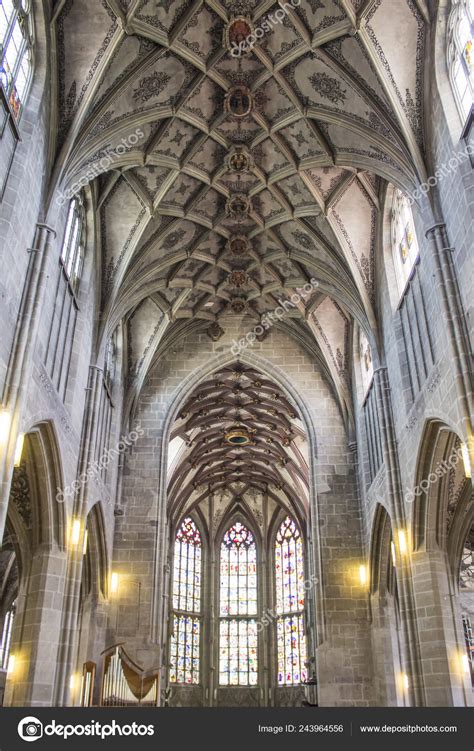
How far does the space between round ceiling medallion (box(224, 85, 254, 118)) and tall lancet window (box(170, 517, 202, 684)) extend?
2734 centimetres

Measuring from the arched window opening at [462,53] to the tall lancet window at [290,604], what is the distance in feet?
97.9

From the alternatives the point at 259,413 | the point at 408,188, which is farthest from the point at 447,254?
the point at 259,413

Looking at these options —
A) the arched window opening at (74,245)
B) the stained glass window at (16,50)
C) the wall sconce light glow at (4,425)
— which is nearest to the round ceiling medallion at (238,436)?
the arched window opening at (74,245)

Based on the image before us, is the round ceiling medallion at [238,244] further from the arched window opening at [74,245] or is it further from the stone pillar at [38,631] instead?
the stone pillar at [38,631]

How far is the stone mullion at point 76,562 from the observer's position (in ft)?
51.8

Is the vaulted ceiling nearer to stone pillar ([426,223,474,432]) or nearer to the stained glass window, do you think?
the stained glass window

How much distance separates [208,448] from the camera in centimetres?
3553

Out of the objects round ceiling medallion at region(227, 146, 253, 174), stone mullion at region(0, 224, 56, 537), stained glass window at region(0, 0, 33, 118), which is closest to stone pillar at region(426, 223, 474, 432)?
round ceiling medallion at region(227, 146, 253, 174)

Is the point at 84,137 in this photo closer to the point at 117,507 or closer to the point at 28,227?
the point at 28,227

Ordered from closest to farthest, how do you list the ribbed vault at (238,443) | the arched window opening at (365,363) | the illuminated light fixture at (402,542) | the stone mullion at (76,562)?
the stone mullion at (76,562)
the illuminated light fixture at (402,542)
the arched window opening at (365,363)
the ribbed vault at (238,443)

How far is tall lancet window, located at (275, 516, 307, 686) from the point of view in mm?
37500

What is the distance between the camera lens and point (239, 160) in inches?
768

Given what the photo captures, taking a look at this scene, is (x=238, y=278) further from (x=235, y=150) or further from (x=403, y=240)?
(x=403, y=240)

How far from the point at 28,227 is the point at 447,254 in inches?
326
